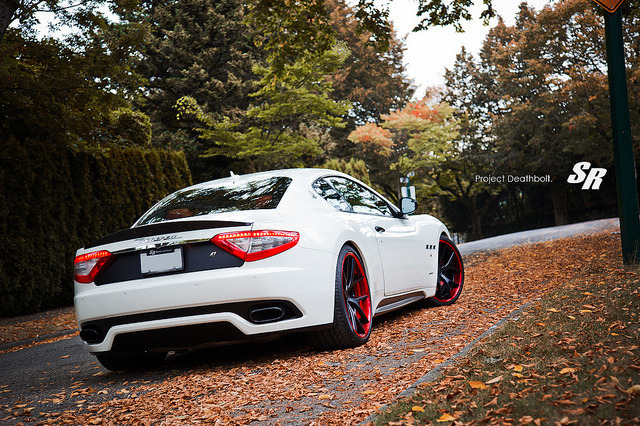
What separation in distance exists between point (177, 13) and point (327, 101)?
9.72 meters

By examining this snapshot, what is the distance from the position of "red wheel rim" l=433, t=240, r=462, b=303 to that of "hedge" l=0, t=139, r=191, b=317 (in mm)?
7868

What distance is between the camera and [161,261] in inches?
189

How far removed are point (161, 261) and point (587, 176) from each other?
37.4 m

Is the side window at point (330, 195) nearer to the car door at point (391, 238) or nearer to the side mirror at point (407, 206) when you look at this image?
the car door at point (391, 238)

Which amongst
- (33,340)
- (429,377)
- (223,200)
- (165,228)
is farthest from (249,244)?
(33,340)

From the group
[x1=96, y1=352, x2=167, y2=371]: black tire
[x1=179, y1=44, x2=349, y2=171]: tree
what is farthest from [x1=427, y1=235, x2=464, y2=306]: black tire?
[x1=179, y1=44, x2=349, y2=171]: tree

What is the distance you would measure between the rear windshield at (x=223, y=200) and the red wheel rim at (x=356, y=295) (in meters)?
0.80

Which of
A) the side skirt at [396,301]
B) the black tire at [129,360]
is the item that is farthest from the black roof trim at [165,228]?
the side skirt at [396,301]

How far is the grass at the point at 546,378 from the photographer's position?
2.92 metres

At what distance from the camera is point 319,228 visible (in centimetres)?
512

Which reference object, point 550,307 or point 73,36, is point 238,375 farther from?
point 73,36

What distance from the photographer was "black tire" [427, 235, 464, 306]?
7461 mm

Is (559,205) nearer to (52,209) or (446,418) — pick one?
(52,209)

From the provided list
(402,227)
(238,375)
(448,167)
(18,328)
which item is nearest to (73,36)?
(18,328)
